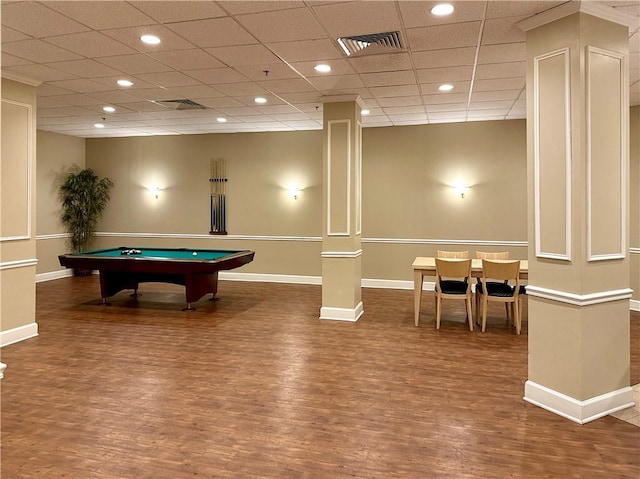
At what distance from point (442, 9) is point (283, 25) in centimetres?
120

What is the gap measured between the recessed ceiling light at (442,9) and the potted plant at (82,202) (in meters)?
8.15

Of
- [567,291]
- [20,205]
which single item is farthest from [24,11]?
[567,291]

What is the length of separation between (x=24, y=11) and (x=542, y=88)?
379 cm

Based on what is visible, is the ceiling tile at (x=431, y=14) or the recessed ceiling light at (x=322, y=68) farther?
the recessed ceiling light at (x=322, y=68)

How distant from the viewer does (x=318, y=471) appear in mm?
2447

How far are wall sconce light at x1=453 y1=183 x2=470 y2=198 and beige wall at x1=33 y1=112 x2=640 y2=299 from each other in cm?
7

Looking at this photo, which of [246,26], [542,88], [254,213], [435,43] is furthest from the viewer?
[254,213]

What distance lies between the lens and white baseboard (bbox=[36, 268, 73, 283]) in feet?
28.2

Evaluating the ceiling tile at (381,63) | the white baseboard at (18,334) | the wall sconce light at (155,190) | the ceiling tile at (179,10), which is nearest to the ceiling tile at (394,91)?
the ceiling tile at (381,63)

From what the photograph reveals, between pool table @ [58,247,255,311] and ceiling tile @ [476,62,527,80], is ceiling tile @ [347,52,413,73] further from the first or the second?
pool table @ [58,247,255,311]

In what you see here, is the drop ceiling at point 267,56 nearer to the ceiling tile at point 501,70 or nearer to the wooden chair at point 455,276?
the ceiling tile at point 501,70

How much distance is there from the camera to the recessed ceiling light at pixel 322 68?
176 inches

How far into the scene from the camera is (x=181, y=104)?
633cm

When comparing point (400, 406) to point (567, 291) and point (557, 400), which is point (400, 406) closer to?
point (557, 400)
